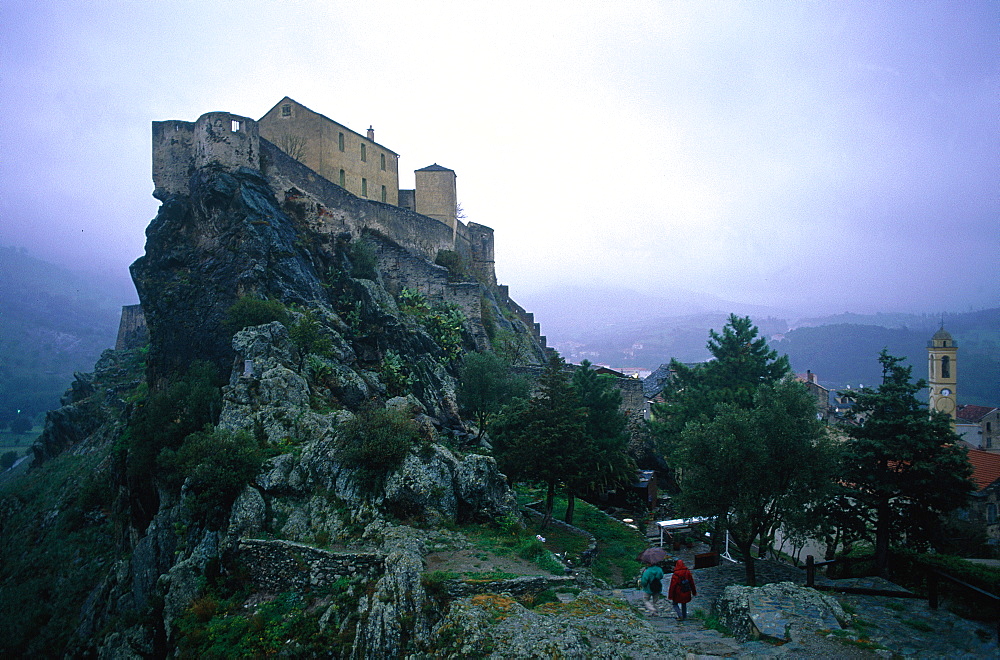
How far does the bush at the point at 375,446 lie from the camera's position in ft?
45.6

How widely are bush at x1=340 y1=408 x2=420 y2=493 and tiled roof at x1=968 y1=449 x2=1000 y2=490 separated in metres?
26.3

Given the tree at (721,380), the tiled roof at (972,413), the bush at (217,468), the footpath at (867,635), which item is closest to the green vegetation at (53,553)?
the bush at (217,468)

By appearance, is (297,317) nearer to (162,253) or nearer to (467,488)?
(162,253)

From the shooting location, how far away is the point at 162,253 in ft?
88.0

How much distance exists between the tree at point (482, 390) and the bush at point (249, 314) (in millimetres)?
8653

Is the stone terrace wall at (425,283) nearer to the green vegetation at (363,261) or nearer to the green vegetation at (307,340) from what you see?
the green vegetation at (363,261)

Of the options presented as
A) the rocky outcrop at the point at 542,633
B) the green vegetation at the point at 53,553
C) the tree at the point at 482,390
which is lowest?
the green vegetation at the point at 53,553

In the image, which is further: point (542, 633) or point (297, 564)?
point (297, 564)

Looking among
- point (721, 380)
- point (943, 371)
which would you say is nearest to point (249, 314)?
point (721, 380)

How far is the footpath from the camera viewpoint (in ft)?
27.5

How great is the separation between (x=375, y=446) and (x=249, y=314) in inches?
427

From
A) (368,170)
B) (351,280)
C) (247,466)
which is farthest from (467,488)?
(368,170)

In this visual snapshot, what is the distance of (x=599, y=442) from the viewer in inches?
Result: 903

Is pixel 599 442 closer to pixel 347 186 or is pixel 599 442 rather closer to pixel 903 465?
pixel 903 465
